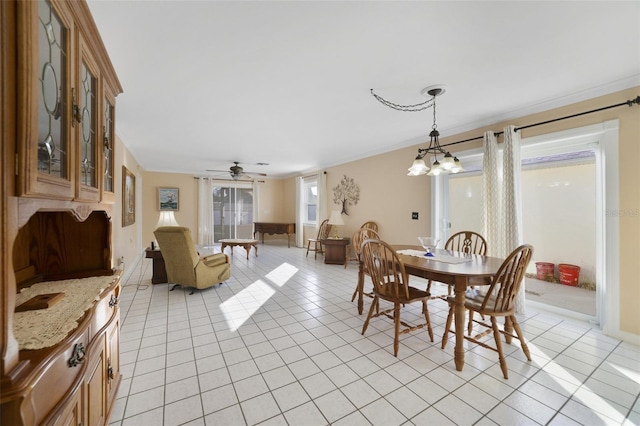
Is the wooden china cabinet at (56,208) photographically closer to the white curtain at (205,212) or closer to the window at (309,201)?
the window at (309,201)

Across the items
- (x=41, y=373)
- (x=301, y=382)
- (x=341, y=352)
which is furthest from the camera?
(x=341, y=352)

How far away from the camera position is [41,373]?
739mm

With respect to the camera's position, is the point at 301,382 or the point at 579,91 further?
the point at 579,91

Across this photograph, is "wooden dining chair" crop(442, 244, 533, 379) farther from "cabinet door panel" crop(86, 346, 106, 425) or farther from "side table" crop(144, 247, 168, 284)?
"side table" crop(144, 247, 168, 284)

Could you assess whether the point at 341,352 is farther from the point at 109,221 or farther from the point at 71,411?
the point at 109,221

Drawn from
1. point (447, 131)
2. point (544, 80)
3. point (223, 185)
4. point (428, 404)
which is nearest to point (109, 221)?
point (428, 404)

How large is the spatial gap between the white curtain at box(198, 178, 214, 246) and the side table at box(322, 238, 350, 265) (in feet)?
14.7

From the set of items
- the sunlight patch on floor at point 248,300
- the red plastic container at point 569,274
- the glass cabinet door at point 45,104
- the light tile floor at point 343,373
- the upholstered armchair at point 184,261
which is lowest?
the light tile floor at point 343,373

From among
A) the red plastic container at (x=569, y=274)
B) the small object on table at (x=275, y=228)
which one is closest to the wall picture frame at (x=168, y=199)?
the small object on table at (x=275, y=228)

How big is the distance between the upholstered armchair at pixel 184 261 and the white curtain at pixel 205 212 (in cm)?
464

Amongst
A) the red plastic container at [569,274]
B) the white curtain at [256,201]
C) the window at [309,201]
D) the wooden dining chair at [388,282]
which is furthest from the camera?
the white curtain at [256,201]

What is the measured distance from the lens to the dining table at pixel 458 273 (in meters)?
2.05

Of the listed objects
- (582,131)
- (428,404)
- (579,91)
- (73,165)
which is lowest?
(428,404)

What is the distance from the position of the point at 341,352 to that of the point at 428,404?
788mm
